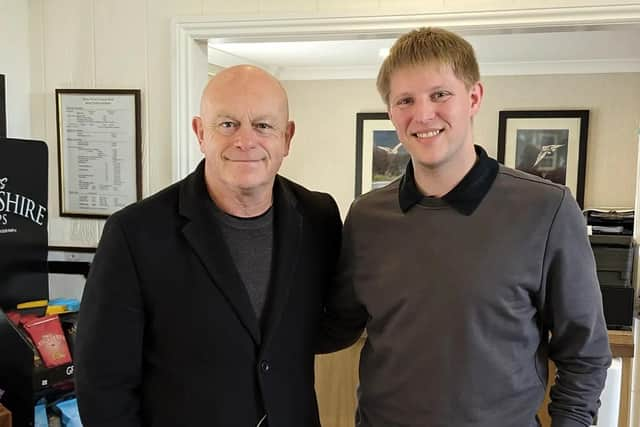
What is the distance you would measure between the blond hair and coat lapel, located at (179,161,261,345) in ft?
1.69

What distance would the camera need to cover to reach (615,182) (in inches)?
211

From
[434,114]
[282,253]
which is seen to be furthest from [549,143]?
[282,253]

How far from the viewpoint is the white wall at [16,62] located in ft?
7.26

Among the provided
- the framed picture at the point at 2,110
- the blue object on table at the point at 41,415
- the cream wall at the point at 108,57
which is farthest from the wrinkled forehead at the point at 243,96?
the framed picture at the point at 2,110

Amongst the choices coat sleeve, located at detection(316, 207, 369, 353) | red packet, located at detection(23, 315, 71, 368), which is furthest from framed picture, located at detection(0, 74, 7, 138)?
coat sleeve, located at detection(316, 207, 369, 353)

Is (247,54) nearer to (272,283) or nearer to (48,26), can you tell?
(48,26)

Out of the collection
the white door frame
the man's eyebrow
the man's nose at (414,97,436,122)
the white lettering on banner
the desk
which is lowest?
the desk

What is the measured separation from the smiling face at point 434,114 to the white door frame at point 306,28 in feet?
2.75

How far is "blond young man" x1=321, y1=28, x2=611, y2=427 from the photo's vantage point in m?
1.19

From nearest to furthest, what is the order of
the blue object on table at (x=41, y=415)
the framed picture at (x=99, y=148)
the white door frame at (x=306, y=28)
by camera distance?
the blue object on table at (x=41, y=415) → the white door frame at (x=306, y=28) → the framed picture at (x=99, y=148)

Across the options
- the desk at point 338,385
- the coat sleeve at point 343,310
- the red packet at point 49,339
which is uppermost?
the coat sleeve at point 343,310

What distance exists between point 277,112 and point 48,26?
1.52 metres

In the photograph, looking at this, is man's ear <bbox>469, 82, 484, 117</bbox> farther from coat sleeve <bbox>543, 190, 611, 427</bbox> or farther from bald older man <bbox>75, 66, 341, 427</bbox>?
bald older man <bbox>75, 66, 341, 427</bbox>

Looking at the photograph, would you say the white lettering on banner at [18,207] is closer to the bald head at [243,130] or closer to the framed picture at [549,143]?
the bald head at [243,130]
